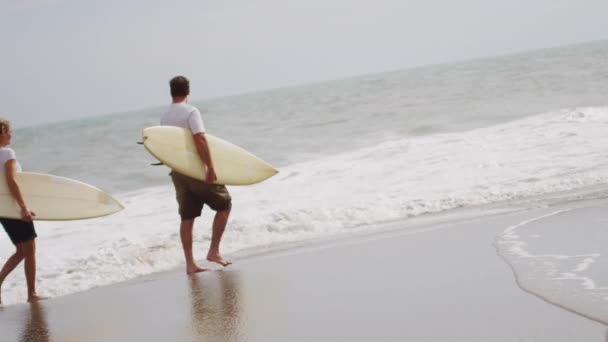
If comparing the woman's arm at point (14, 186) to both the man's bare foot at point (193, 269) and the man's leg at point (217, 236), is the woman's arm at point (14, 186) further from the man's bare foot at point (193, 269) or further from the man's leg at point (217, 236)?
the man's leg at point (217, 236)

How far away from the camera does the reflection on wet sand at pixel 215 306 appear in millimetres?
3357

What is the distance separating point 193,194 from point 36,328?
1589mm

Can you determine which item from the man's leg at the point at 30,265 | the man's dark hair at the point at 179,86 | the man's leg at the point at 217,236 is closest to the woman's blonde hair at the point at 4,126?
the man's leg at the point at 30,265

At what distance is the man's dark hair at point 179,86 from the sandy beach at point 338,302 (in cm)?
133

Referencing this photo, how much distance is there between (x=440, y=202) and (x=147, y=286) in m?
3.63

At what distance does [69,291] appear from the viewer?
18.2 feet

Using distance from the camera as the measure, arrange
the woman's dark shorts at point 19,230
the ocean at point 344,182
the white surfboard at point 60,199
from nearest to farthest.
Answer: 1. the woman's dark shorts at point 19,230
2. the white surfboard at point 60,199
3. the ocean at point 344,182

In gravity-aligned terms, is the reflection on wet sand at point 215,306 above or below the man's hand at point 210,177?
below

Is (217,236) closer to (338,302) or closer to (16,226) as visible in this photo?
(16,226)

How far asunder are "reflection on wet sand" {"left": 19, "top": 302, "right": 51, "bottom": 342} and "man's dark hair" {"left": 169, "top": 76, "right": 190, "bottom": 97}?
1765 mm

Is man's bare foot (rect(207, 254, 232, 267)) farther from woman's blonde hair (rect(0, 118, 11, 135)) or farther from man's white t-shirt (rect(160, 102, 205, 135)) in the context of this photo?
woman's blonde hair (rect(0, 118, 11, 135))

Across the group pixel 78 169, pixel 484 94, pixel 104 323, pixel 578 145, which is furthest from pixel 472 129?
pixel 104 323

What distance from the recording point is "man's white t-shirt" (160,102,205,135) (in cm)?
512

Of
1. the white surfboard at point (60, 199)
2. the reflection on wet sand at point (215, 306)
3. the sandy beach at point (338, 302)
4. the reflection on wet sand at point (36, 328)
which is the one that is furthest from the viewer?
the white surfboard at point (60, 199)
